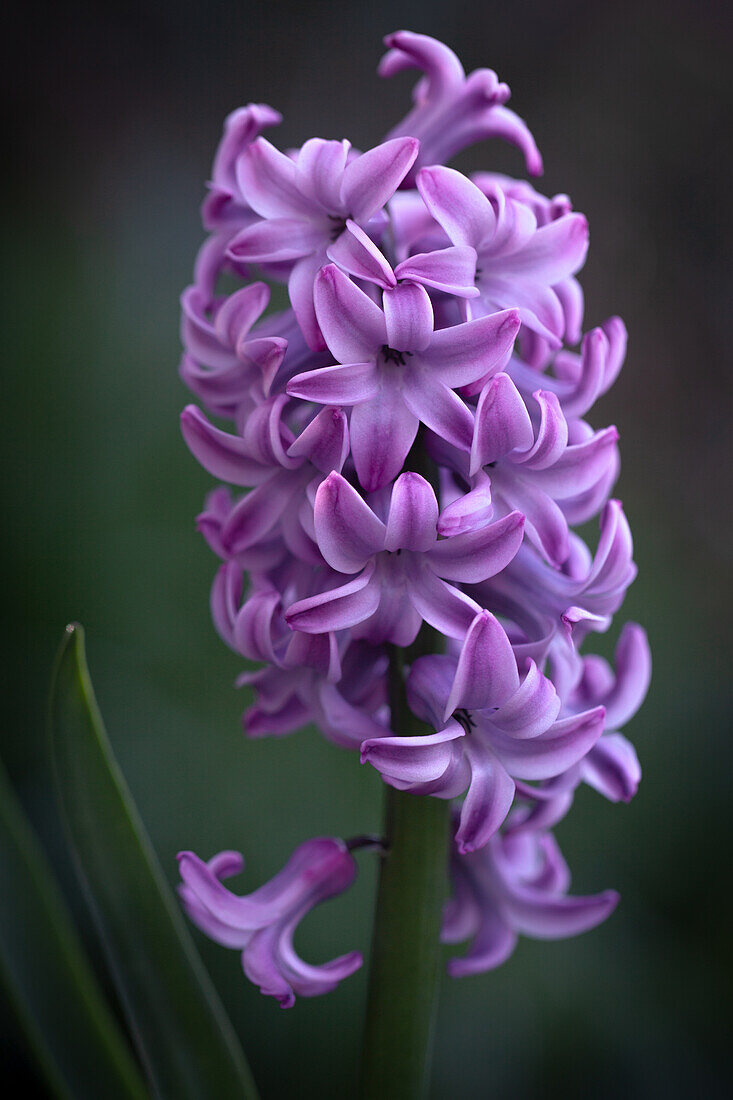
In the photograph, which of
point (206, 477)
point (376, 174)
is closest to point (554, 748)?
point (376, 174)

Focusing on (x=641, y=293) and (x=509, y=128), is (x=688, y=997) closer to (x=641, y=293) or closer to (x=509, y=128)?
(x=509, y=128)

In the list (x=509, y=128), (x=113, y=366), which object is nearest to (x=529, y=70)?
(x=113, y=366)

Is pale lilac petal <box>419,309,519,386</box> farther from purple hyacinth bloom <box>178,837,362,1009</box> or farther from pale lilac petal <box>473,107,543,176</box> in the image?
purple hyacinth bloom <box>178,837,362,1009</box>

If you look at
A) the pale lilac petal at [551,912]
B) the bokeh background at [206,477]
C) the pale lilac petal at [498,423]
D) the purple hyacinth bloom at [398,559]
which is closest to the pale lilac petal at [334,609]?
the purple hyacinth bloom at [398,559]

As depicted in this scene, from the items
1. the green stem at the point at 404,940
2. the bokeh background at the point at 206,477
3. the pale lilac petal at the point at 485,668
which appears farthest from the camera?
the bokeh background at the point at 206,477

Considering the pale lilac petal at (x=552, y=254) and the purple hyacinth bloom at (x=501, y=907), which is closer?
the pale lilac petal at (x=552, y=254)

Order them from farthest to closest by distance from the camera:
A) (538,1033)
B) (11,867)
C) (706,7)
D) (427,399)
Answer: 1. (706,7)
2. (538,1033)
3. (11,867)
4. (427,399)

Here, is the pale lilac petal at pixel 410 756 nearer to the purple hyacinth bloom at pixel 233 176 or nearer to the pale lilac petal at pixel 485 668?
the pale lilac petal at pixel 485 668

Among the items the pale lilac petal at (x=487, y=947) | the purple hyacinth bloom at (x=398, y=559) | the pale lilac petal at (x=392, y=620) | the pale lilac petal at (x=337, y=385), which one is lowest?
the pale lilac petal at (x=487, y=947)
